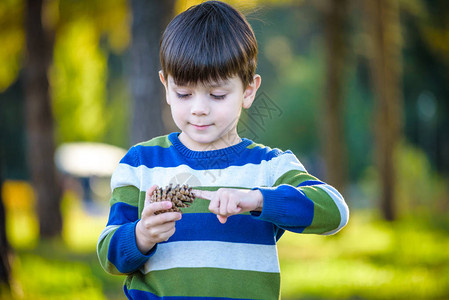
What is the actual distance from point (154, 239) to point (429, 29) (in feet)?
39.3

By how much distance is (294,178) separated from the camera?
1.79 meters

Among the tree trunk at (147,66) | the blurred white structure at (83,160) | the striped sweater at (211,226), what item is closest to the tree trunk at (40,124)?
the tree trunk at (147,66)

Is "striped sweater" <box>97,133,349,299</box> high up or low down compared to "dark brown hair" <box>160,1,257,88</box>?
down

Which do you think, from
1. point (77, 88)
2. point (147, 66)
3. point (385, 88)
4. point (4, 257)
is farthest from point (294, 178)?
point (77, 88)

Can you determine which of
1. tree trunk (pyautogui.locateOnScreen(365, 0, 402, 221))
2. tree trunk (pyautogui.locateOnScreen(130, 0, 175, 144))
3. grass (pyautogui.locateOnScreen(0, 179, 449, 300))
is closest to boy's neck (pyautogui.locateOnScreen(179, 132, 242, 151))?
grass (pyautogui.locateOnScreen(0, 179, 449, 300))

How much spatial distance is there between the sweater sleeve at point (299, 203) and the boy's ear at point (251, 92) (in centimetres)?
22

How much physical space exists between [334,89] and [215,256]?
840 cm

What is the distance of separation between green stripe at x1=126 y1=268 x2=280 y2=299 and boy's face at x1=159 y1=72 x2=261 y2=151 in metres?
0.40

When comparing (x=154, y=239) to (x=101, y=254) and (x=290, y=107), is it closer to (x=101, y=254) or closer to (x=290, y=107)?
(x=101, y=254)

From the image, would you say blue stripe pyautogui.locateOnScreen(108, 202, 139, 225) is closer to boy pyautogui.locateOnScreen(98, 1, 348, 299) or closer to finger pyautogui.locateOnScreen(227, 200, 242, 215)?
boy pyautogui.locateOnScreen(98, 1, 348, 299)

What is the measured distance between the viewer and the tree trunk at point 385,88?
38.0 feet

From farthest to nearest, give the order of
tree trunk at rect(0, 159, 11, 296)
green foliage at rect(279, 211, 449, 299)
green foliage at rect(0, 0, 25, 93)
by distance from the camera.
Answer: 1. green foliage at rect(0, 0, 25, 93)
2. green foliage at rect(279, 211, 449, 299)
3. tree trunk at rect(0, 159, 11, 296)

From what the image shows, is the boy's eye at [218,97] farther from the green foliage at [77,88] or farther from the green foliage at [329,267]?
the green foliage at [77,88]

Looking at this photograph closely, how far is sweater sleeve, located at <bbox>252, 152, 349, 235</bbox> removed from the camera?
1600mm
